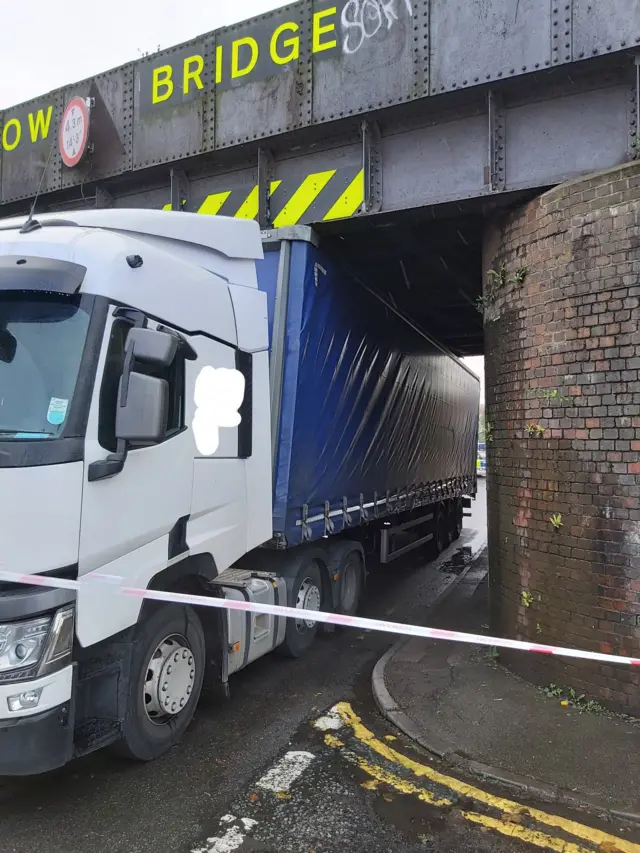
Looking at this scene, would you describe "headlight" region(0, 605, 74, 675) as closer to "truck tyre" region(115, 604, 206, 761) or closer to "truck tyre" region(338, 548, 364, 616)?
"truck tyre" region(115, 604, 206, 761)

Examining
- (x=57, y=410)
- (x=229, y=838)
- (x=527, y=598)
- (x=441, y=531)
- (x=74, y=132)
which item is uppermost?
(x=74, y=132)

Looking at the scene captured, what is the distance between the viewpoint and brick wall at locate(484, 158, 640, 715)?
4598 mm

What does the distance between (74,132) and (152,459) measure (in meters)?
5.61

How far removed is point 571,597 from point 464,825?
6.90ft

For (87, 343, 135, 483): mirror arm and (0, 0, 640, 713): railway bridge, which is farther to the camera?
(0, 0, 640, 713): railway bridge

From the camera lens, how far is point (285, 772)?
12.8 ft

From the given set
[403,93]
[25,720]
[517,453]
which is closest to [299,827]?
[25,720]

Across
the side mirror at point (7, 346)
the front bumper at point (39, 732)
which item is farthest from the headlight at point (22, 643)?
the side mirror at point (7, 346)

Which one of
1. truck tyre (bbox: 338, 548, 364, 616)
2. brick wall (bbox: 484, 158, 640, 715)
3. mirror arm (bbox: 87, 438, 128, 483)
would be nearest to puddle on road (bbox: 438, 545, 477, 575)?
truck tyre (bbox: 338, 548, 364, 616)

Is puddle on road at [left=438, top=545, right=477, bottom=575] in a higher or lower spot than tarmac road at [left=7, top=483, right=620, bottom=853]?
lower

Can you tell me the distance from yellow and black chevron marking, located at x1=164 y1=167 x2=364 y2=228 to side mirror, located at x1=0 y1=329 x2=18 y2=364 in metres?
3.34

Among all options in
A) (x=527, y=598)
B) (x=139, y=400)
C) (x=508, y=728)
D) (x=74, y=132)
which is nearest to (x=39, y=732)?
(x=139, y=400)

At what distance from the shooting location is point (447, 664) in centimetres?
561

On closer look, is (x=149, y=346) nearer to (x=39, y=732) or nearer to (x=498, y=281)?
(x=39, y=732)
